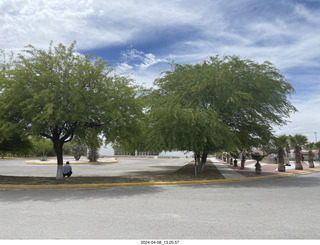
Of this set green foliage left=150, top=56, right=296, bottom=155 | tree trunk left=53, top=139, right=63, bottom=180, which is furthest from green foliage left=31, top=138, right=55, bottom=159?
green foliage left=150, top=56, right=296, bottom=155

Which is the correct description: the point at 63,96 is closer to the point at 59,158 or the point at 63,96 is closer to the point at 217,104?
the point at 59,158

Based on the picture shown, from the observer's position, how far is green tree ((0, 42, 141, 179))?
1214 cm

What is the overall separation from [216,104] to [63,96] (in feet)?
31.9

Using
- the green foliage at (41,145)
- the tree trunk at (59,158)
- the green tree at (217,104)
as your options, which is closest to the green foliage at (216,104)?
the green tree at (217,104)

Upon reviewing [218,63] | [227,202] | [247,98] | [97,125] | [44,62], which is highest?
[218,63]

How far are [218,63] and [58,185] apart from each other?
1283cm

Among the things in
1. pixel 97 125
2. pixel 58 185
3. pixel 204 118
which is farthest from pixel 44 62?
pixel 204 118

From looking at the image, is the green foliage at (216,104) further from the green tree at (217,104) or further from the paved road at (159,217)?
the paved road at (159,217)

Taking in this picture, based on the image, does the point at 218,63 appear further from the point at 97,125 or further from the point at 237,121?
the point at 97,125

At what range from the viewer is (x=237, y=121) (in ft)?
60.5

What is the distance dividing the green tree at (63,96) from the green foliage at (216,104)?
266 cm

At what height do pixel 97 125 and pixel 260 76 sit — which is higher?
pixel 260 76
